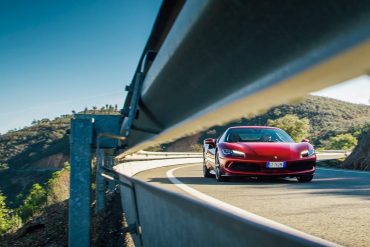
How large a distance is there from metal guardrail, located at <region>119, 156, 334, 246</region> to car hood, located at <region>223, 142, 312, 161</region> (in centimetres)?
709

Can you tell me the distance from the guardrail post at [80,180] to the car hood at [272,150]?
5.85 meters

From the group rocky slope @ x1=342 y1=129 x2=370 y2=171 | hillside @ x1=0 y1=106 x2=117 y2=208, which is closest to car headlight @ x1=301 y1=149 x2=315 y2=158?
rocky slope @ x1=342 y1=129 x2=370 y2=171

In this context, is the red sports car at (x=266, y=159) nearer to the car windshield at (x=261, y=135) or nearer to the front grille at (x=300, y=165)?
the front grille at (x=300, y=165)

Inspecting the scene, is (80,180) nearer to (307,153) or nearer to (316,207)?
(316,207)

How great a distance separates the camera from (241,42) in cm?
106

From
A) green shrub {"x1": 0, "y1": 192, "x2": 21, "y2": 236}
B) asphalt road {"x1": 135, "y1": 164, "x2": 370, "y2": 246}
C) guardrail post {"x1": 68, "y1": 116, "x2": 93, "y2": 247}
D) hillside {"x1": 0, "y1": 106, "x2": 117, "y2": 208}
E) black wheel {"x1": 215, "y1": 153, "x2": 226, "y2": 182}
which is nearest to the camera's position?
asphalt road {"x1": 135, "y1": 164, "x2": 370, "y2": 246}

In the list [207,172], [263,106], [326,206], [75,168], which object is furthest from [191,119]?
[207,172]

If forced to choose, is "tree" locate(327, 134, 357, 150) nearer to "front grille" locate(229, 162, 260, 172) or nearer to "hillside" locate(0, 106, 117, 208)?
"front grille" locate(229, 162, 260, 172)

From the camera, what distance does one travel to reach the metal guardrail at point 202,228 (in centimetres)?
Answer: 99

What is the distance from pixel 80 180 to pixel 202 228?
3197 millimetres

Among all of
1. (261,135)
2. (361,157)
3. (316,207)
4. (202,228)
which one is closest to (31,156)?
(361,157)

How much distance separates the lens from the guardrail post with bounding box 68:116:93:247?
4422mm

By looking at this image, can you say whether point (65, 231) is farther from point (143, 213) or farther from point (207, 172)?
point (143, 213)

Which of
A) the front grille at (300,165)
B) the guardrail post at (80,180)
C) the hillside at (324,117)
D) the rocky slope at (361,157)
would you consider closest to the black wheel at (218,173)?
the front grille at (300,165)
